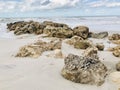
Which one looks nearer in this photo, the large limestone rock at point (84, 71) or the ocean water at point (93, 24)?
the large limestone rock at point (84, 71)

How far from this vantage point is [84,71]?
4.51 m

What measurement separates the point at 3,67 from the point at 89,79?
1.96 m

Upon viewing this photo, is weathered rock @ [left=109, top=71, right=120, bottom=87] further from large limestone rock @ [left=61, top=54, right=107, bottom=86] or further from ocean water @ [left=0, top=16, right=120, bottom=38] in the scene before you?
ocean water @ [left=0, top=16, right=120, bottom=38]

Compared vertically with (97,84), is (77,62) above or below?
above

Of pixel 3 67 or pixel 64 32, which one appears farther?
pixel 64 32

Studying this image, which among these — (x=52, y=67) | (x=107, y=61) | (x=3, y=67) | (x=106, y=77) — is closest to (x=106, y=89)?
(x=106, y=77)

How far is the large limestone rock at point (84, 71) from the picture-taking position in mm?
4473

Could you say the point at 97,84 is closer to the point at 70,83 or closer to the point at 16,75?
the point at 70,83

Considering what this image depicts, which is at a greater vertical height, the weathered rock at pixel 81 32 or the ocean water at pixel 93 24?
the weathered rock at pixel 81 32

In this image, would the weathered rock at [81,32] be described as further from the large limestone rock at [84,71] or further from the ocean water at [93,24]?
the large limestone rock at [84,71]

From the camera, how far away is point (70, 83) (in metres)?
4.47

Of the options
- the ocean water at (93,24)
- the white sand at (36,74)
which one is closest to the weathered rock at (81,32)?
the ocean water at (93,24)

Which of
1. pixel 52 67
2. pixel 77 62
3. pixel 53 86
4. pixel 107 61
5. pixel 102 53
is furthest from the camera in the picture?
pixel 102 53

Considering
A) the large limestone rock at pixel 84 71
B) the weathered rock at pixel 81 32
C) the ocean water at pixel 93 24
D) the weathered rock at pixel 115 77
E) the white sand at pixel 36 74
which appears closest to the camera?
the white sand at pixel 36 74
